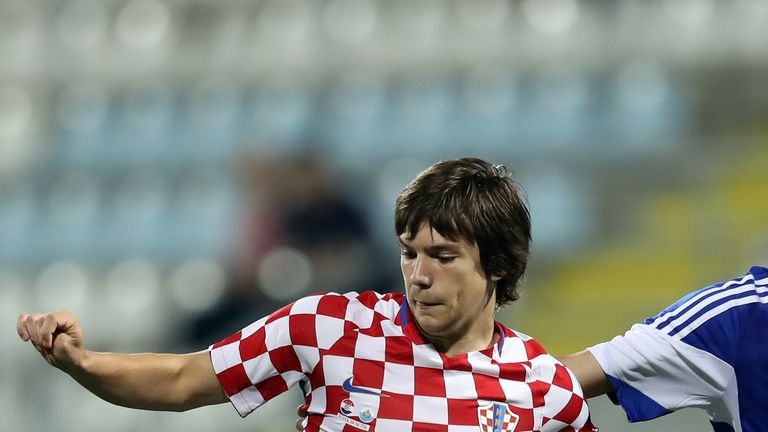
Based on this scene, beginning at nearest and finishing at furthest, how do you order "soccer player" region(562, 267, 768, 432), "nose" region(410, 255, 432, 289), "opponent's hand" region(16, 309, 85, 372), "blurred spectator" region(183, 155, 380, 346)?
"opponent's hand" region(16, 309, 85, 372) < "nose" region(410, 255, 432, 289) < "soccer player" region(562, 267, 768, 432) < "blurred spectator" region(183, 155, 380, 346)

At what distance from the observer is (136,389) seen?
1.64 meters

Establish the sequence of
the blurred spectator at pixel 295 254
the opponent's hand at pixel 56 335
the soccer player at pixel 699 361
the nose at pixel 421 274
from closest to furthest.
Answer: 1. the opponent's hand at pixel 56 335
2. the nose at pixel 421 274
3. the soccer player at pixel 699 361
4. the blurred spectator at pixel 295 254

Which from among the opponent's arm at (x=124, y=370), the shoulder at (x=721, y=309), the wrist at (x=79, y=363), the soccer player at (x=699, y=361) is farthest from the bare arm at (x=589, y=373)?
the wrist at (x=79, y=363)

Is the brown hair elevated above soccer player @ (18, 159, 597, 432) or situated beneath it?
elevated above

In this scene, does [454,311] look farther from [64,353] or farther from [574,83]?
[574,83]

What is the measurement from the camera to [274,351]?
5.65 ft

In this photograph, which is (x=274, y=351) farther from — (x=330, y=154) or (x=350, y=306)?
(x=330, y=154)

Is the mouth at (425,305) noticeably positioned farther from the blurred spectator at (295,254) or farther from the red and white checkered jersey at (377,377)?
the blurred spectator at (295,254)

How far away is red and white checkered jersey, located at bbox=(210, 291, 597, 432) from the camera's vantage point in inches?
67.7

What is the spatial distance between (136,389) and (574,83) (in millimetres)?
3118

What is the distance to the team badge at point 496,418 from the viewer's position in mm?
1738

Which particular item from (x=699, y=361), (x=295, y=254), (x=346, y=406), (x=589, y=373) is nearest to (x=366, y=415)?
(x=346, y=406)

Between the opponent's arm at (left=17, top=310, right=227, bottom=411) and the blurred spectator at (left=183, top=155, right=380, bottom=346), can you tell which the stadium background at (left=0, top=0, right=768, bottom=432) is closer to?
the blurred spectator at (left=183, top=155, right=380, bottom=346)

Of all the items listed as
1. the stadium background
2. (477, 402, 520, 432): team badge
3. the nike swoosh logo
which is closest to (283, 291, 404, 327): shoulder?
the nike swoosh logo
